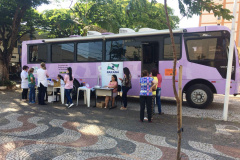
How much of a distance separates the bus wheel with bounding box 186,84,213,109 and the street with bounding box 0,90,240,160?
620 millimetres

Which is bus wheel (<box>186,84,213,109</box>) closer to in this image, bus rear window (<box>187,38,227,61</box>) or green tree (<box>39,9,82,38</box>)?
bus rear window (<box>187,38,227,61</box>)

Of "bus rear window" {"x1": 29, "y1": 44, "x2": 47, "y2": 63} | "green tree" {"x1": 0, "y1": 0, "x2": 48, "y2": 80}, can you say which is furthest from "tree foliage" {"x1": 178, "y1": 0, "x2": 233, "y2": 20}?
"green tree" {"x1": 0, "y1": 0, "x2": 48, "y2": 80}

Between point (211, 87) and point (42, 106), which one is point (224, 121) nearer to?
point (211, 87)

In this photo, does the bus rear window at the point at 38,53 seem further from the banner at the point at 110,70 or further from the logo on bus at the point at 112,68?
the logo on bus at the point at 112,68

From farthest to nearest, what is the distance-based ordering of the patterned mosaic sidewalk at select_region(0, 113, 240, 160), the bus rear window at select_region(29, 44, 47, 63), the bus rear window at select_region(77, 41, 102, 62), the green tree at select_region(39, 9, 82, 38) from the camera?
the green tree at select_region(39, 9, 82, 38) < the bus rear window at select_region(29, 44, 47, 63) < the bus rear window at select_region(77, 41, 102, 62) < the patterned mosaic sidewalk at select_region(0, 113, 240, 160)

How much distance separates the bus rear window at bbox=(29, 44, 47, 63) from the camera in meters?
10.8

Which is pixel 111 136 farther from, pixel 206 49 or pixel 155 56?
pixel 206 49

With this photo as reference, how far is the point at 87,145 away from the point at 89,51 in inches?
250

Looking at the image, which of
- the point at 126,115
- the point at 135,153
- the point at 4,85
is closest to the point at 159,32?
the point at 126,115

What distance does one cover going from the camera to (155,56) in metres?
8.64

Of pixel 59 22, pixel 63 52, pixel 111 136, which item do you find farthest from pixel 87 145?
pixel 59 22

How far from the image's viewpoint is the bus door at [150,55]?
853 centimetres

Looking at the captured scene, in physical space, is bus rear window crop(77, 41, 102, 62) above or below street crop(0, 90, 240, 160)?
above

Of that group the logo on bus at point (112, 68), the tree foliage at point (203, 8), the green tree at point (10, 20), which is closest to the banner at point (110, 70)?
the logo on bus at point (112, 68)
